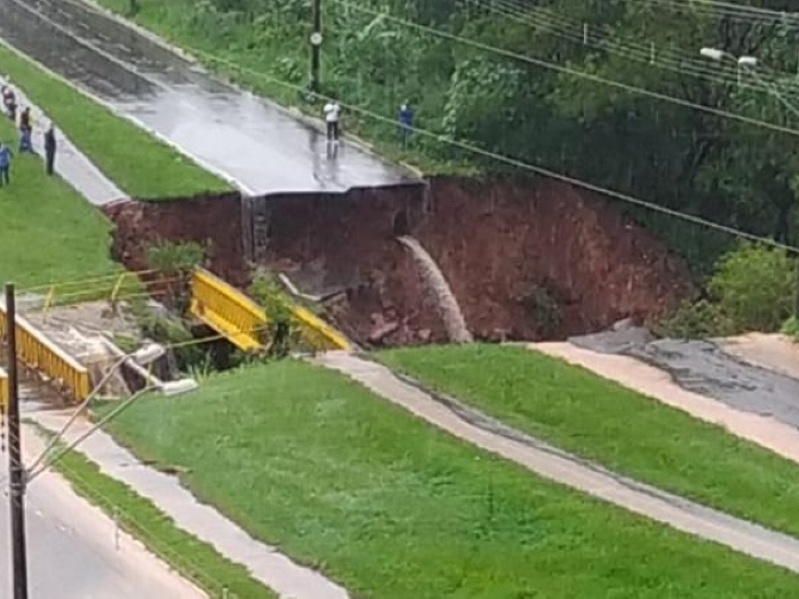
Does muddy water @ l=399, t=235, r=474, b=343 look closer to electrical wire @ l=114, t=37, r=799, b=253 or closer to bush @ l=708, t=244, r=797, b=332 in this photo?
electrical wire @ l=114, t=37, r=799, b=253

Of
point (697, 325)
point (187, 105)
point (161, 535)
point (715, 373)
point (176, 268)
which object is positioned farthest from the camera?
point (187, 105)

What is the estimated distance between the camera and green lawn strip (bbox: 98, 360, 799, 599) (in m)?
23.3

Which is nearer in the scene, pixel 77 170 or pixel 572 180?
pixel 77 170

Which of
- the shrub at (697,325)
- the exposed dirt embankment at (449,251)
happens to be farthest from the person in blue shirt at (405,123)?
the shrub at (697,325)

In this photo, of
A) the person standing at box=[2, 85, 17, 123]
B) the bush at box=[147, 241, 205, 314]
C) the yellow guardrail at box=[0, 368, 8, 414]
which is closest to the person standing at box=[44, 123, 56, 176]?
the person standing at box=[2, 85, 17, 123]

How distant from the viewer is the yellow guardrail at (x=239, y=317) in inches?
1340

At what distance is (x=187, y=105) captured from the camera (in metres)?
47.9

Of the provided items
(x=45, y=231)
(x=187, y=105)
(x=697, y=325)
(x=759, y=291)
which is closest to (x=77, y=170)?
(x=45, y=231)

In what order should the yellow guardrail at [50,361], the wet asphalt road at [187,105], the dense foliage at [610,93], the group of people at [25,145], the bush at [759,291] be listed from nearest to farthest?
the yellow guardrail at [50,361], the bush at [759,291], the dense foliage at [610,93], the group of people at [25,145], the wet asphalt road at [187,105]

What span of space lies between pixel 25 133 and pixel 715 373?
54.1ft

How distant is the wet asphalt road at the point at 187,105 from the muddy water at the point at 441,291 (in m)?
1.39

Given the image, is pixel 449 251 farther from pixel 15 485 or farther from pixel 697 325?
pixel 15 485

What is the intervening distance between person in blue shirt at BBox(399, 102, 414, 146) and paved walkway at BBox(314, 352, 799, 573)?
45.6ft

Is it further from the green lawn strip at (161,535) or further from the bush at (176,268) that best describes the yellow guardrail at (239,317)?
the green lawn strip at (161,535)
